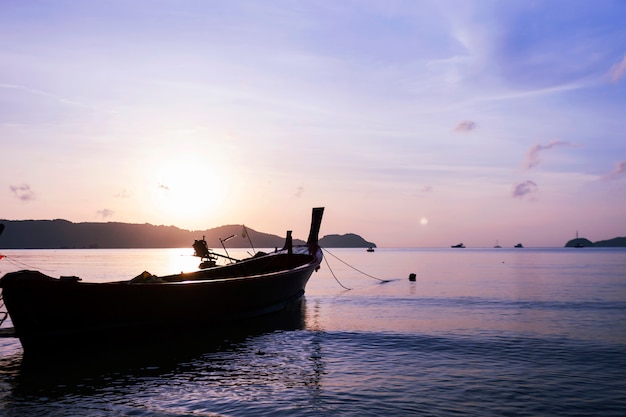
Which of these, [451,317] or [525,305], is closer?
[451,317]

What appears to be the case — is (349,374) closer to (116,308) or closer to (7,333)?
(116,308)

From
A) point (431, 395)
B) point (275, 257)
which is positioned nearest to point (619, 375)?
point (431, 395)

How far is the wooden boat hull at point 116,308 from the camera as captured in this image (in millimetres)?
14273

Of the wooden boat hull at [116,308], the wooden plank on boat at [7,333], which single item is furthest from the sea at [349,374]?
the wooden plank on boat at [7,333]

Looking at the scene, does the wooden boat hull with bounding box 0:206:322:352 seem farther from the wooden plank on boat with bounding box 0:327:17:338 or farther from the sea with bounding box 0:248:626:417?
the sea with bounding box 0:248:626:417

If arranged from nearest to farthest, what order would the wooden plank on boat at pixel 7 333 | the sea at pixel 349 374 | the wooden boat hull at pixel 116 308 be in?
the sea at pixel 349 374
the wooden boat hull at pixel 116 308
the wooden plank on boat at pixel 7 333

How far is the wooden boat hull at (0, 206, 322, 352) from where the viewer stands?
14.3 metres

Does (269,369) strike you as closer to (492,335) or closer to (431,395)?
(431,395)

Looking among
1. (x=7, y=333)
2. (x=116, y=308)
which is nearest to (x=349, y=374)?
(x=116, y=308)

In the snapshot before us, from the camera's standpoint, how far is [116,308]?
15.8 meters

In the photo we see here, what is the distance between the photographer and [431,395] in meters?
11.7

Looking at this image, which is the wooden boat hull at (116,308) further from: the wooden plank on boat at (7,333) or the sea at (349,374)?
the sea at (349,374)

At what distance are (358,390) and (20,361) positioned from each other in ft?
34.4

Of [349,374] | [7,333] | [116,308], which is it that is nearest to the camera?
[349,374]
